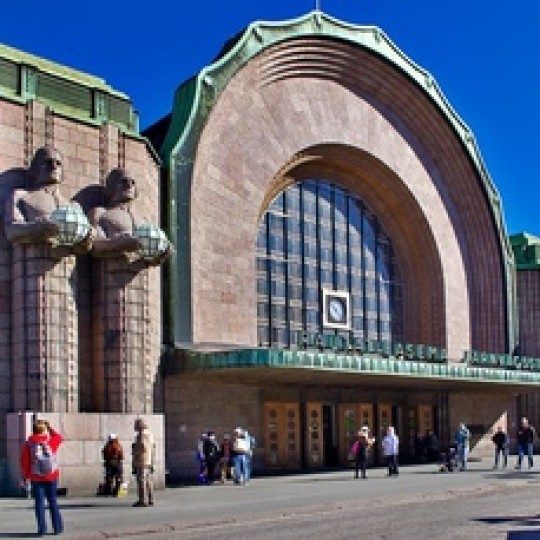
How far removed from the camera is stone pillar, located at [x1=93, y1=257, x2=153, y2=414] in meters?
25.5

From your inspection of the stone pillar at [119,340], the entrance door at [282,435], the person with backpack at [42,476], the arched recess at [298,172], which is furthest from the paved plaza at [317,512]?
the arched recess at [298,172]

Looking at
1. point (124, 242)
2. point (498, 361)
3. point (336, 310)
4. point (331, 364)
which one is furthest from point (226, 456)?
point (498, 361)

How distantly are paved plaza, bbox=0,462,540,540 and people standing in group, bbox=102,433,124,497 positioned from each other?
48 centimetres

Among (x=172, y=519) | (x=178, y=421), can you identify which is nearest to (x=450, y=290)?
(x=178, y=421)

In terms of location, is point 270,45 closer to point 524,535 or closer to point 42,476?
point 42,476

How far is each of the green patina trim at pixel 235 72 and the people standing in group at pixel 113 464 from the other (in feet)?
21.9

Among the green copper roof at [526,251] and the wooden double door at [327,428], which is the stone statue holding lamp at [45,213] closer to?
the wooden double door at [327,428]

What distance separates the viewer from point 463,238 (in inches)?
1708

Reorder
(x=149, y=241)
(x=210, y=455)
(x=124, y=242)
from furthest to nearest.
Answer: (x=210, y=455)
(x=149, y=241)
(x=124, y=242)

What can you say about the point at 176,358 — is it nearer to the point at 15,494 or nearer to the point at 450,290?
the point at 15,494

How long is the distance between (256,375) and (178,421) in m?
2.69

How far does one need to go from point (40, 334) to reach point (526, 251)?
29.6 meters

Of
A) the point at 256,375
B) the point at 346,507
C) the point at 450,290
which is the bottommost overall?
the point at 346,507

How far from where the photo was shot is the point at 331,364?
99.1ft
